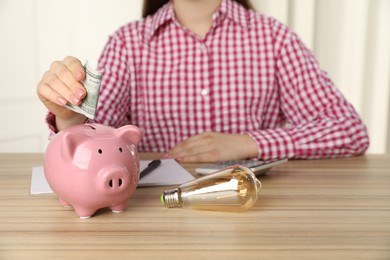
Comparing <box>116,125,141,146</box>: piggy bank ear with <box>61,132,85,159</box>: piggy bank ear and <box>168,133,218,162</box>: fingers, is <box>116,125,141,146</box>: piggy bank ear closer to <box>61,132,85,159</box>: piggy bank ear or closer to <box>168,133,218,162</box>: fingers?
<box>61,132,85,159</box>: piggy bank ear

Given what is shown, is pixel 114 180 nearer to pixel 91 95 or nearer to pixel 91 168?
pixel 91 168

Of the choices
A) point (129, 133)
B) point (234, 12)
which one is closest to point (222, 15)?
point (234, 12)

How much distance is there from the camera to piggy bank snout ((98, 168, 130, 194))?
0.72 meters

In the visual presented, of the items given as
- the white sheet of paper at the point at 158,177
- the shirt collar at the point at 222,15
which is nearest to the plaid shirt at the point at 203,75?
the shirt collar at the point at 222,15

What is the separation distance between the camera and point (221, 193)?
2.54 feet

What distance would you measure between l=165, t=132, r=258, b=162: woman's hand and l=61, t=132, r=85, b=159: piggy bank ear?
1.41 feet

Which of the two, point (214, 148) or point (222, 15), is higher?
point (222, 15)

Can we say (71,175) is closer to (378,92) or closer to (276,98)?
(276,98)

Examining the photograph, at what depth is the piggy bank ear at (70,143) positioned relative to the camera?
0.73 m

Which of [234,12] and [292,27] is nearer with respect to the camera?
[234,12]

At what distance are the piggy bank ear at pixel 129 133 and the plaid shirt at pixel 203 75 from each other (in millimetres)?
750

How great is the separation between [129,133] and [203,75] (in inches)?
32.4

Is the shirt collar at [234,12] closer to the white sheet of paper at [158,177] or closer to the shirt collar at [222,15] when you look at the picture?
the shirt collar at [222,15]

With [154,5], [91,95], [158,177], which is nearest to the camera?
[91,95]
